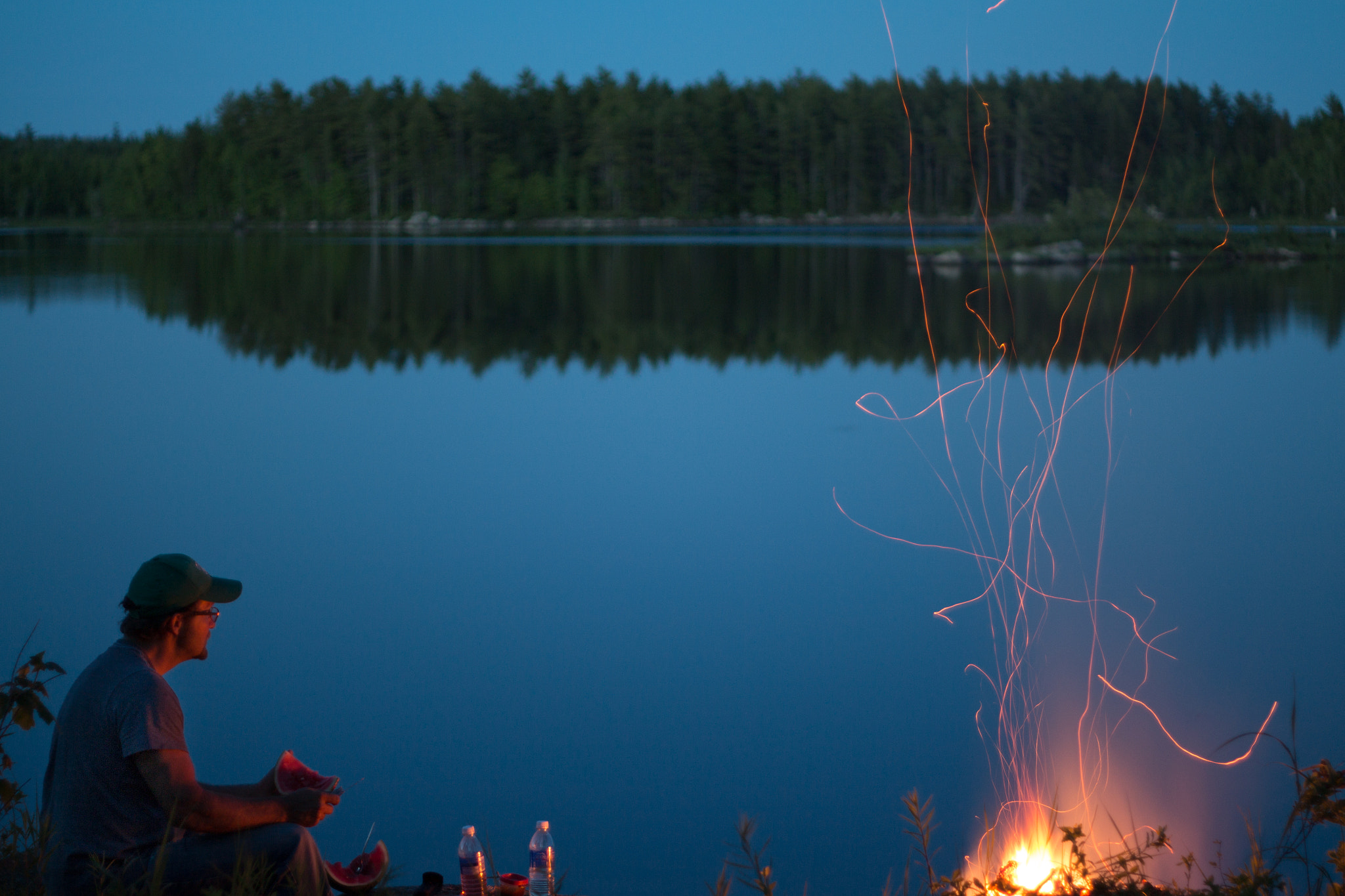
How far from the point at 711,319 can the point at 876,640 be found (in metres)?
13.1

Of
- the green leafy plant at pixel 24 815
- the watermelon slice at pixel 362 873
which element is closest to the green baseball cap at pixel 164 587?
the green leafy plant at pixel 24 815

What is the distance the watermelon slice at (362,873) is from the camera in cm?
299

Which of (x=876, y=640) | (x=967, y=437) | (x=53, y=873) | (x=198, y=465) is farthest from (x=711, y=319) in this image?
(x=53, y=873)

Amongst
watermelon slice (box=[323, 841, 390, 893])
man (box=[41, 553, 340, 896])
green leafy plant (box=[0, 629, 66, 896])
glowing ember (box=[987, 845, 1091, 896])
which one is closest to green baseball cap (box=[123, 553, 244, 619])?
man (box=[41, 553, 340, 896])

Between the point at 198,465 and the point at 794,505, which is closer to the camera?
the point at 794,505

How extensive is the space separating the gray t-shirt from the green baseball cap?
8 centimetres

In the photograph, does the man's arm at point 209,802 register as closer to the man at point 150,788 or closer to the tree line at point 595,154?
the man at point 150,788

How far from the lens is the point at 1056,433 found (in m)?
10.1

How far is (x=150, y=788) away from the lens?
2.48 meters

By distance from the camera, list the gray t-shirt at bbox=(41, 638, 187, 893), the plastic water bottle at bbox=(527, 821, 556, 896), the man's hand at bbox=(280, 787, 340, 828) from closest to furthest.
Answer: the gray t-shirt at bbox=(41, 638, 187, 893) → the man's hand at bbox=(280, 787, 340, 828) → the plastic water bottle at bbox=(527, 821, 556, 896)

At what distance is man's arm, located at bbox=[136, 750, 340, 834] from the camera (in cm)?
245

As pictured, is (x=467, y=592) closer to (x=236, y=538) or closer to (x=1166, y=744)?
(x=236, y=538)

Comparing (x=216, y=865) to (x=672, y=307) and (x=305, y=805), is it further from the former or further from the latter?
(x=672, y=307)

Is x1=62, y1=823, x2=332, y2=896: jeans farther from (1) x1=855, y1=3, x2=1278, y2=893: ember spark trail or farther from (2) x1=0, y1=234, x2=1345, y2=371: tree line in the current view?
(2) x1=0, y1=234, x2=1345, y2=371: tree line
